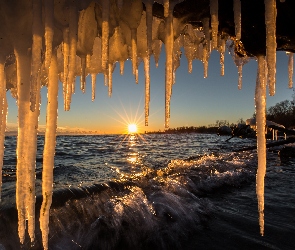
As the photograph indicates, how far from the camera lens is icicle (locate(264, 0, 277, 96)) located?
160 cm

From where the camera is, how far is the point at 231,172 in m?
9.02

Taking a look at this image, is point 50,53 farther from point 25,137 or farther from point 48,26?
point 25,137

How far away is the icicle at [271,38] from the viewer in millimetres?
1598

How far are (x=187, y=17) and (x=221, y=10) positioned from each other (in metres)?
0.29

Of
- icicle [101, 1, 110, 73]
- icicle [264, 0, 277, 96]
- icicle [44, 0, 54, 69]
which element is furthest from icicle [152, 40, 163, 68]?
icicle [44, 0, 54, 69]

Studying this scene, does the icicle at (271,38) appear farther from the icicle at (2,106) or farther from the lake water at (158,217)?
the lake water at (158,217)

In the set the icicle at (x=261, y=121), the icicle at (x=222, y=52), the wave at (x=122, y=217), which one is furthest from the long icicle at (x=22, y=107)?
the wave at (x=122, y=217)

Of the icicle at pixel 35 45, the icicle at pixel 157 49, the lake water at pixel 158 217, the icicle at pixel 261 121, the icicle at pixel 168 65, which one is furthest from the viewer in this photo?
the lake water at pixel 158 217

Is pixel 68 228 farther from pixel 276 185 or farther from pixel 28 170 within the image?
pixel 276 185

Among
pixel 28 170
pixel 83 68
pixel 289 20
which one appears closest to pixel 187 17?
pixel 289 20

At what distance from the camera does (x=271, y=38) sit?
1661mm

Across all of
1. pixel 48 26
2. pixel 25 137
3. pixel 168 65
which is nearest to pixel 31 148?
pixel 25 137

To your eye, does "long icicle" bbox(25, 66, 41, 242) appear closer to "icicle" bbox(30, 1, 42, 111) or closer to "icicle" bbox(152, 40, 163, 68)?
"icicle" bbox(30, 1, 42, 111)

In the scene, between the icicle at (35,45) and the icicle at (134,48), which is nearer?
the icicle at (35,45)
